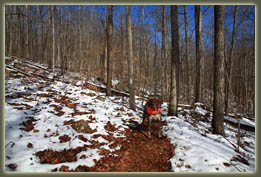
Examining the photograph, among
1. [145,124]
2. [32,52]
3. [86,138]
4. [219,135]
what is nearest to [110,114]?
[145,124]

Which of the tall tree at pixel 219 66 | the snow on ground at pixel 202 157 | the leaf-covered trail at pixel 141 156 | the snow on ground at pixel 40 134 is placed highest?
the tall tree at pixel 219 66

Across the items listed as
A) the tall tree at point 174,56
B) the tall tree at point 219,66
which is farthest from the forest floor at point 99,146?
the tall tree at point 174,56

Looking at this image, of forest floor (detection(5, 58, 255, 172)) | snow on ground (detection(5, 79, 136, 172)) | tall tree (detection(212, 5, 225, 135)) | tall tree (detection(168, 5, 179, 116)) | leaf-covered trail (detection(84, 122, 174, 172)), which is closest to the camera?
snow on ground (detection(5, 79, 136, 172))

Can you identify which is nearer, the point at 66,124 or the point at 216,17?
the point at 66,124

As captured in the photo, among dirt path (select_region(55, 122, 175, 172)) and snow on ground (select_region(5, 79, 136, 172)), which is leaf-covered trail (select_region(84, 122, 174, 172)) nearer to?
dirt path (select_region(55, 122, 175, 172))

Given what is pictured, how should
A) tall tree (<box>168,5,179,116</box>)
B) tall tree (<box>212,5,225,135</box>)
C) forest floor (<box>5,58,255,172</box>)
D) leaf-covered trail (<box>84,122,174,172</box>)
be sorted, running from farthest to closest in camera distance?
1. tall tree (<box>168,5,179,116</box>)
2. tall tree (<box>212,5,225,135</box>)
3. leaf-covered trail (<box>84,122,174,172</box>)
4. forest floor (<box>5,58,255,172</box>)

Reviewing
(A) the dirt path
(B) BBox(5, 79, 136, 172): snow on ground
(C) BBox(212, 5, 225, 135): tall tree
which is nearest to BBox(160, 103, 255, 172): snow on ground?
(A) the dirt path

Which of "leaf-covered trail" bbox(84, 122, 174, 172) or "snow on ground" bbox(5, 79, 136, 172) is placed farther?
"leaf-covered trail" bbox(84, 122, 174, 172)

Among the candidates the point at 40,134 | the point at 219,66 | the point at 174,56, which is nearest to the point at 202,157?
the point at 219,66

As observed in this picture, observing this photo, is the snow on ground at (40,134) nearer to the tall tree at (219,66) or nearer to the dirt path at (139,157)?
the dirt path at (139,157)

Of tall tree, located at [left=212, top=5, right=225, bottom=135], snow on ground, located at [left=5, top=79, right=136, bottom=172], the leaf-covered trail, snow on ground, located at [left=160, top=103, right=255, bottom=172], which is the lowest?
the leaf-covered trail

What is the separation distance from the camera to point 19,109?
4.31 meters

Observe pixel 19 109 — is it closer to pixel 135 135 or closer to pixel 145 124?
pixel 135 135

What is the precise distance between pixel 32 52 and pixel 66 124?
67.2 feet
